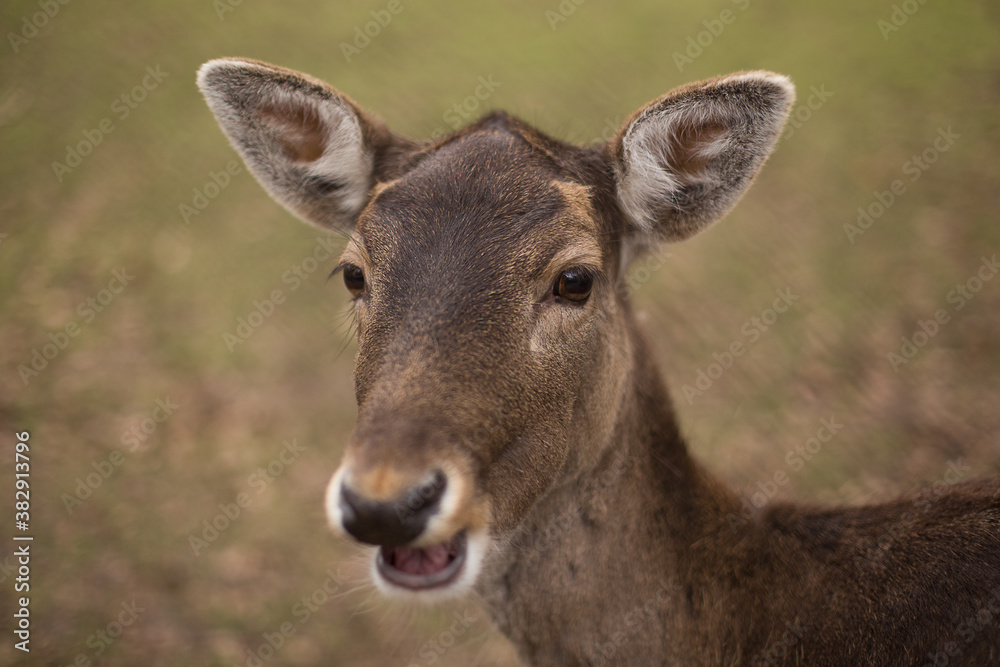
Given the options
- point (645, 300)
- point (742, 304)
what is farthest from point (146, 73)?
point (742, 304)

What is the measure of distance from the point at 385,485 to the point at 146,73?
42.6ft

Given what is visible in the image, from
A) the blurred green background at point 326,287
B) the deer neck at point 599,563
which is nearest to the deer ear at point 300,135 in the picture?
the blurred green background at point 326,287

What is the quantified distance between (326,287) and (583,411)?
23.0 ft

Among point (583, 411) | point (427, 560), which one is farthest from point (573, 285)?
point (427, 560)

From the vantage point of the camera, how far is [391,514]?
246 cm

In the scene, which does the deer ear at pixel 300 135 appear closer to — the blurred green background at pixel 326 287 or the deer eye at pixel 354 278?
the deer eye at pixel 354 278

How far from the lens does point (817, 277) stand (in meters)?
9.38

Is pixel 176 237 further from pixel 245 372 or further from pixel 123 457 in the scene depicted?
pixel 123 457

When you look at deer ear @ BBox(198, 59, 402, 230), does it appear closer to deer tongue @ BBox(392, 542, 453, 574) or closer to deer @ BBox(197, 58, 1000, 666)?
deer @ BBox(197, 58, 1000, 666)

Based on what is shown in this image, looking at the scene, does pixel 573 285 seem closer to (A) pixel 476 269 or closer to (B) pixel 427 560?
(A) pixel 476 269

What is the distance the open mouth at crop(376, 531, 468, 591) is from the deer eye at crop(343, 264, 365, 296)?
4.75 feet

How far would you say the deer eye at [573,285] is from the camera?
3.40 m

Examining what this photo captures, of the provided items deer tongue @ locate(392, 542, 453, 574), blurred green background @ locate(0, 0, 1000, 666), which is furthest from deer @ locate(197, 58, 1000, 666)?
blurred green background @ locate(0, 0, 1000, 666)

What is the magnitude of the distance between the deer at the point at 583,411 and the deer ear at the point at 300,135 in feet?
0.05
